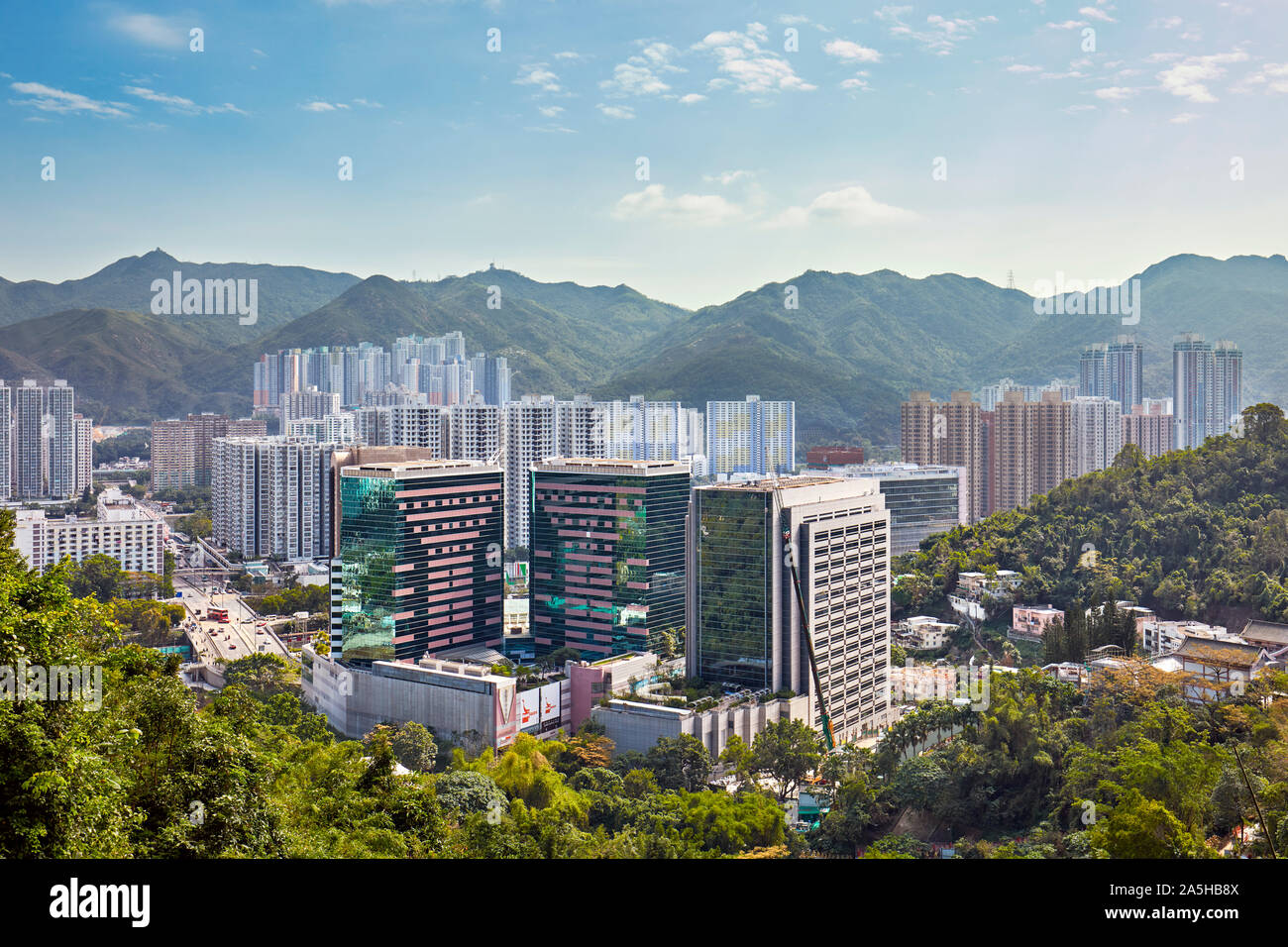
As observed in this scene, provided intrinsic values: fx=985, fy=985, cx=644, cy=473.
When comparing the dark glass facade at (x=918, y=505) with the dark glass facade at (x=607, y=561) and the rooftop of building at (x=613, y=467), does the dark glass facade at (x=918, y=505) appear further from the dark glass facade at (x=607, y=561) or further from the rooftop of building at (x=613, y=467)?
the dark glass facade at (x=607, y=561)

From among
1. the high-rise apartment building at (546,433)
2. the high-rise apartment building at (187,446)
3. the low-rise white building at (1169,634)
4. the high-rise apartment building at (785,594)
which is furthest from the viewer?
the high-rise apartment building at (187,446)

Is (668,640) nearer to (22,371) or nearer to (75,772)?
(75,772)

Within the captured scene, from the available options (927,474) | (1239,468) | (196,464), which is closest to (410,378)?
(196,464)

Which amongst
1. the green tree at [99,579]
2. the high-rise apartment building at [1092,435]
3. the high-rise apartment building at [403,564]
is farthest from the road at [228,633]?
the high-rise apartment building at [1092,435]

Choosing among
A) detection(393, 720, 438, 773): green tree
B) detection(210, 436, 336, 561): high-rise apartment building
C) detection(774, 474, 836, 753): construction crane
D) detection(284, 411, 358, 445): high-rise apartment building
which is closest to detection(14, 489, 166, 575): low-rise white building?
detection(210, 436, 336, 561): high-rise apartment building

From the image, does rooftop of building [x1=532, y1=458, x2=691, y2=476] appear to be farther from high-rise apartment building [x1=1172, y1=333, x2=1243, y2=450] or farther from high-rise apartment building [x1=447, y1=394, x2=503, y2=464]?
high-rise apartment building [x1=1172, y1=333, x2=1243, y2=450]
